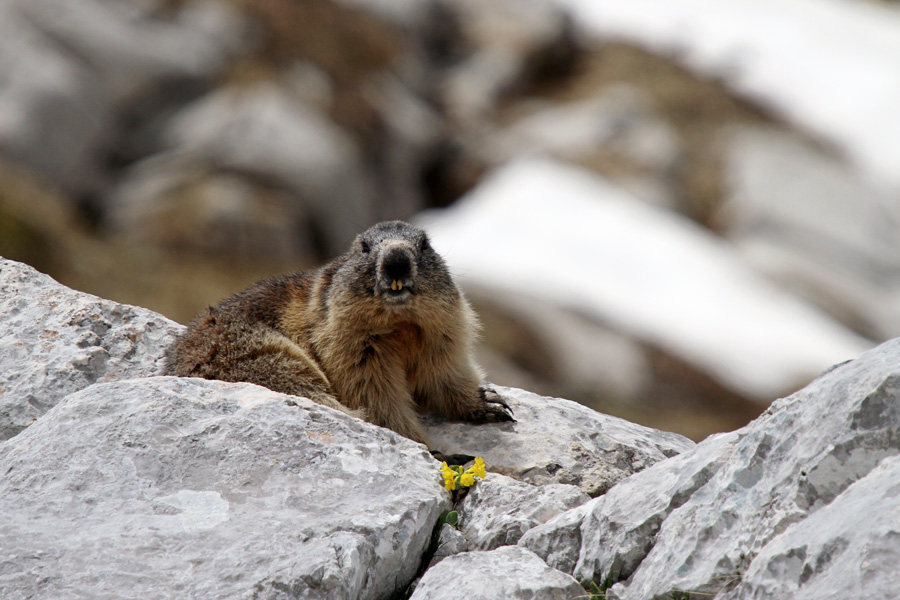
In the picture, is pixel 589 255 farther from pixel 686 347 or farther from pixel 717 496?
pixel 717 496

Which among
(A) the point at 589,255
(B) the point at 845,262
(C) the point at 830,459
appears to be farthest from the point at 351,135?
(C) the point at 830,459

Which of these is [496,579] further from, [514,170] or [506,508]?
[514,170]

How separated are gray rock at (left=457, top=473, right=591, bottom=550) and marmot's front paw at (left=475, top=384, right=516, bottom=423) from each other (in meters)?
1.43

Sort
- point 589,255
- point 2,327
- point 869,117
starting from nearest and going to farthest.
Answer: point 2,327 < point 589,255 < point 869,117

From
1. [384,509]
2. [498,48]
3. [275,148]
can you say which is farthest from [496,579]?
[498,48]

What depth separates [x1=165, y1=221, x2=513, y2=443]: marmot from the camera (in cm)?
693

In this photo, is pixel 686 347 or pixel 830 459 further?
pixel 686 347

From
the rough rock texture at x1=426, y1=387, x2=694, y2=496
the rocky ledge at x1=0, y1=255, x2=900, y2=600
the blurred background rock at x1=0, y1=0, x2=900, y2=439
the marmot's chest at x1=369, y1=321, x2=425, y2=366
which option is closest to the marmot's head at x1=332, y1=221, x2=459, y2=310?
the marmot's chest at x1=369, y1=321, x2=425, y2=366

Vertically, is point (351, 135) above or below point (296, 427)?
above

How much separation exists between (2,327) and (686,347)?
18127mm

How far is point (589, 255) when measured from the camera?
26516mm

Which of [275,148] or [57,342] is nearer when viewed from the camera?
[57,342]

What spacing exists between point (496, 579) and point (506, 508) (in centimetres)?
101

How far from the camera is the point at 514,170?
31109 millimetres
